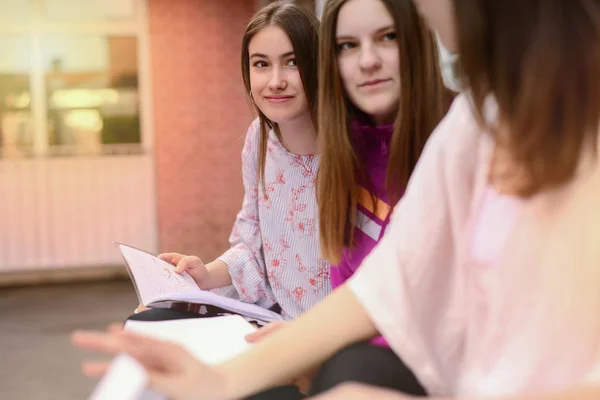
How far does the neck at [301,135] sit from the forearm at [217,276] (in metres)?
0.31

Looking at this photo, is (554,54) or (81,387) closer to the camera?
(554,54)

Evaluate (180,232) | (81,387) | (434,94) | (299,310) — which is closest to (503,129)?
(434,94)

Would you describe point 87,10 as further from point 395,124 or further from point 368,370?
point 368,370

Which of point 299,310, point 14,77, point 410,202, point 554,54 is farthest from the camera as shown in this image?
point 14,77

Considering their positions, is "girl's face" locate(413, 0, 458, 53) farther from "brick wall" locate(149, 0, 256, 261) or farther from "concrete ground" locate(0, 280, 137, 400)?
"brick wall" locate(149, 0, 256, 261)

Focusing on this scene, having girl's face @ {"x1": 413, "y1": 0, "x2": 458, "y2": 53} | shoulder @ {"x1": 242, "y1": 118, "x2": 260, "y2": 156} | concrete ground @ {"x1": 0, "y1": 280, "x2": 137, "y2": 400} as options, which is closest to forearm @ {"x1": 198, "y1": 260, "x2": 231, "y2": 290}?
shoulder @ {"x1": 242, "y1": 118, "x2": 260, "y2": 156}

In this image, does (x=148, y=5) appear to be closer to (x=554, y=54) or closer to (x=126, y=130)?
(x=126, y=130)

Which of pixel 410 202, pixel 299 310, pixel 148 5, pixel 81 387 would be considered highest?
pixel 148 5

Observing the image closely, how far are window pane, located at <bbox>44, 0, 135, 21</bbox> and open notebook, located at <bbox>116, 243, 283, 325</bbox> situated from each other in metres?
4.23

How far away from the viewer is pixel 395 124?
1.09 m

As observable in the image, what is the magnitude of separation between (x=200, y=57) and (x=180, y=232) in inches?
54.6

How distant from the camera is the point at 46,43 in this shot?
202 inches

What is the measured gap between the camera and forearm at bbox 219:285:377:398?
2.38ft

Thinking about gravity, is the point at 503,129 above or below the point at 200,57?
below
